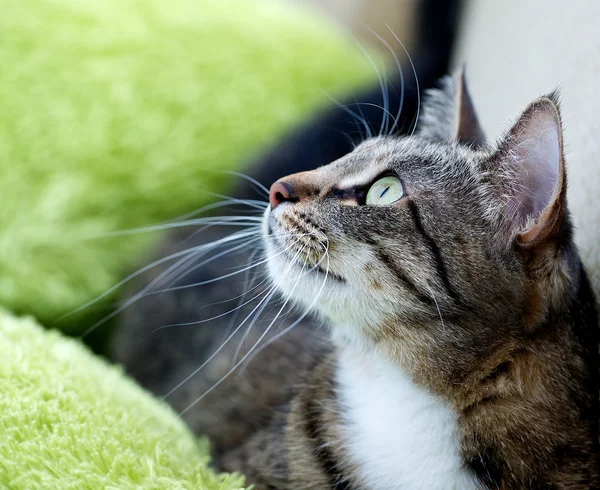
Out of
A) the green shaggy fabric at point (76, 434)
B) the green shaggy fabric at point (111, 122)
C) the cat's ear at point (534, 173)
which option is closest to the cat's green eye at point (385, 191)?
the cat's ear at point (534, 173)

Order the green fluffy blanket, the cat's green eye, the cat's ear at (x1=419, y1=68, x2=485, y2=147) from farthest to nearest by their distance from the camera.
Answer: the green fluffy blanket < the cat's ear at (x1=419, y1=68, x2=485, y2=147) < the cat's green eye

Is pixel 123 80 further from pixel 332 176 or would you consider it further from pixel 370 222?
pixel 370 222

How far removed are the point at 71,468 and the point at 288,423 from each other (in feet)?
0.99

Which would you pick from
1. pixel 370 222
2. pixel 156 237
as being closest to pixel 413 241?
pixel 370 222

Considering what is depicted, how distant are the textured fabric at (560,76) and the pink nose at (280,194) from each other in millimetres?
254

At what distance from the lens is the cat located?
2.17 feet

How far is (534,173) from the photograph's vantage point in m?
0.65

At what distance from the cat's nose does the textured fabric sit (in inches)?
9.9

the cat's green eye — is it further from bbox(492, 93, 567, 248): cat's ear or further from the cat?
bbox(492, 93, 567, 248): cat's ear

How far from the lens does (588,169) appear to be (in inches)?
30.9

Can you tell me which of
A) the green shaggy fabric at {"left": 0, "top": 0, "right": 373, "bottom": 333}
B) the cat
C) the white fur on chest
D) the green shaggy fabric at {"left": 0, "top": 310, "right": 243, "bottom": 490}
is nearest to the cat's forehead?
the cat

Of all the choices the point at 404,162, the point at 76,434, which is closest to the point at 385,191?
the point at 404,162

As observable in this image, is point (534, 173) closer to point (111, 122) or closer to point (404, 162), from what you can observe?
point (404, 162)

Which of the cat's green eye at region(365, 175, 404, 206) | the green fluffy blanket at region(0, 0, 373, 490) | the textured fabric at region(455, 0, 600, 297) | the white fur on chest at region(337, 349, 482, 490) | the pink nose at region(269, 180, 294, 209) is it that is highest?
the textured fabric at region(455, 0, 600, 297)
